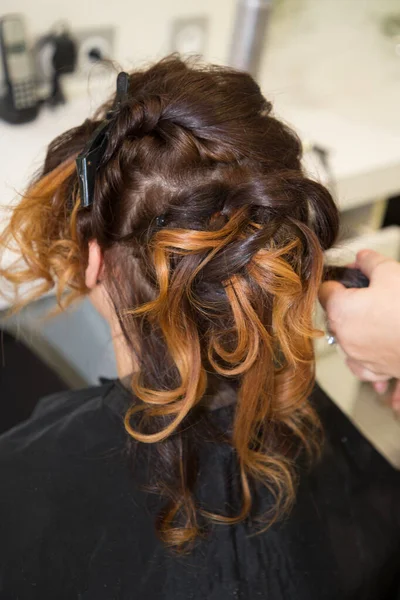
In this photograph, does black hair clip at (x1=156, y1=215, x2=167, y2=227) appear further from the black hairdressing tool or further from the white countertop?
the white countertop

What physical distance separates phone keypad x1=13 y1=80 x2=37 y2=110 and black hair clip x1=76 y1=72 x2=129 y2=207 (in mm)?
682

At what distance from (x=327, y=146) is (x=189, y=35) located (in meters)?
0.53

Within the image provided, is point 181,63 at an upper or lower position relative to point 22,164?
upper

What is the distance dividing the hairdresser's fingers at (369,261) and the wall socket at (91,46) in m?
0.89

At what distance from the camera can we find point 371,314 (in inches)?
32.4

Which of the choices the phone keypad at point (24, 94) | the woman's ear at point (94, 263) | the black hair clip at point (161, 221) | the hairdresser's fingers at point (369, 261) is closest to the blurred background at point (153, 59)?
the phone keypad at point (24, 94)

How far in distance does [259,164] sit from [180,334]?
0.22 m

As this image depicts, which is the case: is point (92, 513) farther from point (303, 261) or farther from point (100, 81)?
point (100, 81)

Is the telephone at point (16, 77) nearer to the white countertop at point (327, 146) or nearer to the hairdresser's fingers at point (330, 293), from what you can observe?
the white countertop at point (327, 146)

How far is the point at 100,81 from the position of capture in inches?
59.4

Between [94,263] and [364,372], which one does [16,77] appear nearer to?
[94,263]

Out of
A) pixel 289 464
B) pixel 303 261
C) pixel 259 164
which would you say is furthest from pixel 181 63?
pixel 289 464

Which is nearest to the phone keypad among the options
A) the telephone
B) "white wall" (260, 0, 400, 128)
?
the telephone

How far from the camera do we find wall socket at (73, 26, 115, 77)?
57.2 inches
